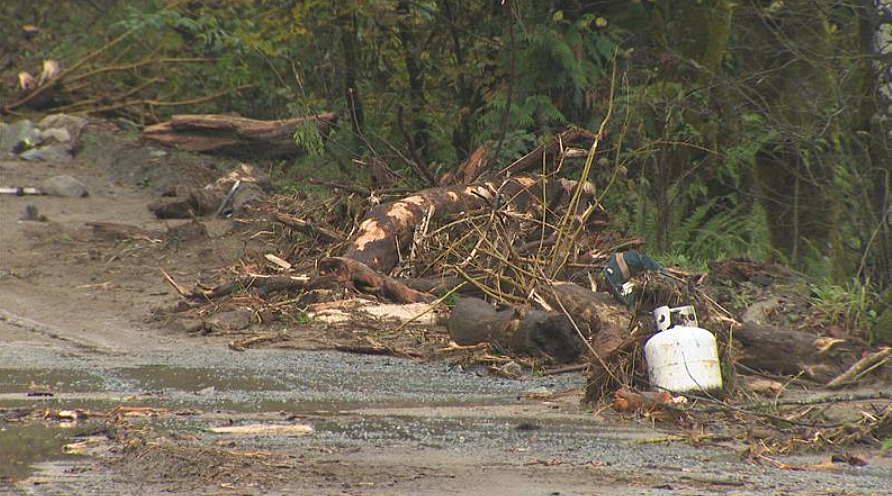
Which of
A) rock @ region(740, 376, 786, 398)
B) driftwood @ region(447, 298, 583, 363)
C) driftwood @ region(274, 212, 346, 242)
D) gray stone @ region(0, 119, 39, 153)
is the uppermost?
gray stone @ region(0, 119, 39, 153)

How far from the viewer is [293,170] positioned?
629 inches

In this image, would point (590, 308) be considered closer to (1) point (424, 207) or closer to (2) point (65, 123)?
(1) point (424, 207)

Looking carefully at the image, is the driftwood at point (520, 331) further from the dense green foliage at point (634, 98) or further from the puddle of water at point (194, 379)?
the dense green foliage at point (634, 98)

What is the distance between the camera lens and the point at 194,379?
23.2 feet

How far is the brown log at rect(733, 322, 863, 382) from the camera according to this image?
23.8ft

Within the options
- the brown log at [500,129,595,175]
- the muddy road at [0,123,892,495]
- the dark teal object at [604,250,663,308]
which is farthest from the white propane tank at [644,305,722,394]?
the brown log at [500,129,595,175]

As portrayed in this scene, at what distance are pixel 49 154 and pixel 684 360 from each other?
12920 millimetres

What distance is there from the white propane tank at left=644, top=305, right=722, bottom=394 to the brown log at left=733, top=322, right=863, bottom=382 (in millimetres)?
970

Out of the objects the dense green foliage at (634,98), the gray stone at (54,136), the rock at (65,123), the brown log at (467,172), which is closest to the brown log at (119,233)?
the dense green foliage at (634,98)

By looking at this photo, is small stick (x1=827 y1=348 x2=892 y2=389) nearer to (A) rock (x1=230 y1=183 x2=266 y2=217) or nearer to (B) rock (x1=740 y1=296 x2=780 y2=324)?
(B) rock (x1=740 y1=296 x2=780 y2=324)

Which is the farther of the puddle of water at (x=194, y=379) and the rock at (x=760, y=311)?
the rock at (x=760, y=311)

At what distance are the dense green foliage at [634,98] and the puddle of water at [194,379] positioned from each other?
4.63 metres

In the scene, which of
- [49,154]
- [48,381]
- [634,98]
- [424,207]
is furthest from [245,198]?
[48,381]

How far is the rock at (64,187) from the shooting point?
49.8 feet
